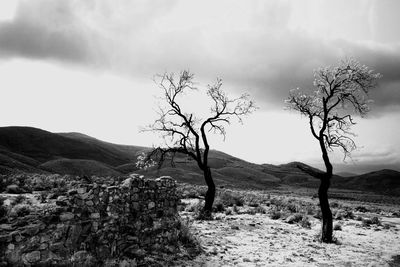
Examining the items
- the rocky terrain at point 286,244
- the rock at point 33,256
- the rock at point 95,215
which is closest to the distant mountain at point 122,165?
the rocky terrain at point 286,244

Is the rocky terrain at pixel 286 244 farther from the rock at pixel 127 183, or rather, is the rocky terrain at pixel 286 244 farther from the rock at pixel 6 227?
the rock at pixel 6 227

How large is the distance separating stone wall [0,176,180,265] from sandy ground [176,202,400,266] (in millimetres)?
1739

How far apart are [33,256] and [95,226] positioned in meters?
1.80

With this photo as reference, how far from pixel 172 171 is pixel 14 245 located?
8572 cm

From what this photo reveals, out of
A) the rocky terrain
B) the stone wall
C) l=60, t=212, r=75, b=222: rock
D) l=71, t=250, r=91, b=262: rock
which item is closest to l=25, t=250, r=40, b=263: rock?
the stone wall

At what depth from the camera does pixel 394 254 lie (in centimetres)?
1432

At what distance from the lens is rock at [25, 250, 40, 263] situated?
780cm

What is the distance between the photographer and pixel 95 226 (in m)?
9.25

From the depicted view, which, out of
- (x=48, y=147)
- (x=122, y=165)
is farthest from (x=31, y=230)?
(x=48, y=147)

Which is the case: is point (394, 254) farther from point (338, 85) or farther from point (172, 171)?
point (172, 171)

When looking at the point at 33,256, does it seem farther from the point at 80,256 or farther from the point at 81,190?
the point at 81,190

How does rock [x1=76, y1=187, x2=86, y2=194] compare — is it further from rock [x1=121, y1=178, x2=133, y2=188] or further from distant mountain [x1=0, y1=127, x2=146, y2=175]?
distant mountain [x1=0, y1=127, x2=146, y2=175]

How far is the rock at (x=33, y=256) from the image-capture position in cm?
780

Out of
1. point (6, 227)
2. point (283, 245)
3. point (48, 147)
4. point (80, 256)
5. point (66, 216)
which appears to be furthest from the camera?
point (48, 147)
